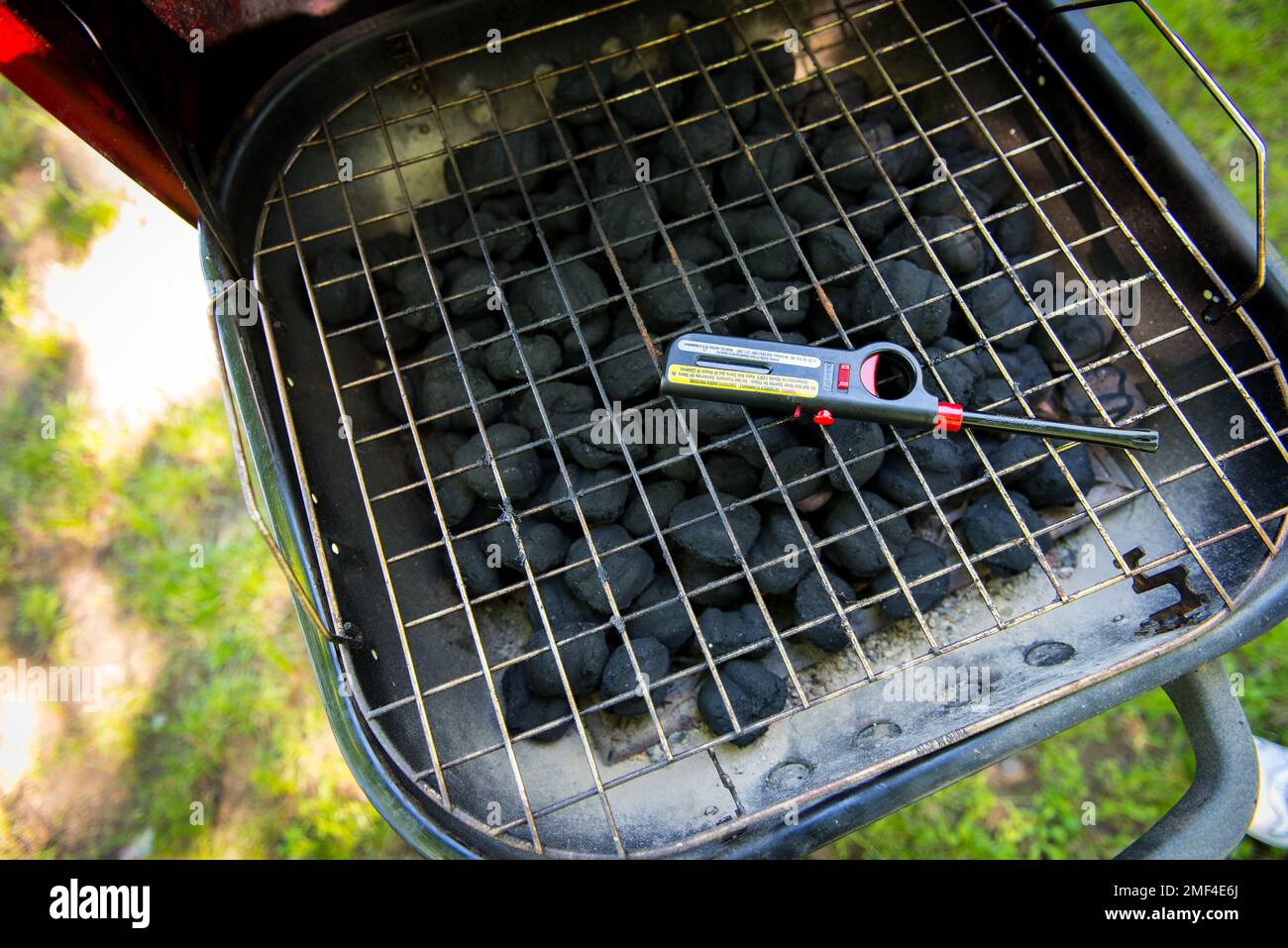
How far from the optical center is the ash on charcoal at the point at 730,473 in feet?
4.18

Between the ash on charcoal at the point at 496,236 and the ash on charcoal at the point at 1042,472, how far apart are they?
2.58 feet

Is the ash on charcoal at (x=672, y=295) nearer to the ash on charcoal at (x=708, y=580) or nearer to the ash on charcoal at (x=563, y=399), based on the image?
→ the ash on charcoal at (x=563, y=399)

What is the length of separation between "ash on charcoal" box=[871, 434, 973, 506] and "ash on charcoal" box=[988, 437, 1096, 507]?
0.06m

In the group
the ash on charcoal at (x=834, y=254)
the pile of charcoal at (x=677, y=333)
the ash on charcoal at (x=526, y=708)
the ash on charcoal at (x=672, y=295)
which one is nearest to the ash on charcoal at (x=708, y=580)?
the pile of charcoal at (x=677, y=333)

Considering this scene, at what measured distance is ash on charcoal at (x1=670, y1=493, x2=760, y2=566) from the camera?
121cm

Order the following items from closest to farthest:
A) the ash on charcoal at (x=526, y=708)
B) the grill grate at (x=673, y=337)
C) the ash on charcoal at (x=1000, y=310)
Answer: the grill grate at (x=673, y=337)
the ash on charcoal at (x=526, y=708)
the ash on charcoal at (x=1000, y=310)

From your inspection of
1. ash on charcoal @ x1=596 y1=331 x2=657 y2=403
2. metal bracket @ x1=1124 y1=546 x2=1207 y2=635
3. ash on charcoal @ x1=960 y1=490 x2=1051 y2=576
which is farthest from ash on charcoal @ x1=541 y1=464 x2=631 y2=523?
metal bracket @ x1=1124 y1=546 x2=1207 y2=635

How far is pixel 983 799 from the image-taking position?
68.4 inches

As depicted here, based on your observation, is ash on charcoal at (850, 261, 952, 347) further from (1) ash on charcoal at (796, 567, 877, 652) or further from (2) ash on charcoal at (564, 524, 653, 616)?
(2) ash on charcoal at (564, 524, 653, 616)

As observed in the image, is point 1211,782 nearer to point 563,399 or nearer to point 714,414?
point 714,414

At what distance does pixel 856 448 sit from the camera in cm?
122

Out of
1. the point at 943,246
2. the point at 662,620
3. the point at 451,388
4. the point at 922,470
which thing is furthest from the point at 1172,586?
the point at 451,388

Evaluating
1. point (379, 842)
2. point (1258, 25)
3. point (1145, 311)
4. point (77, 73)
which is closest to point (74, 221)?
point (77, 73)
